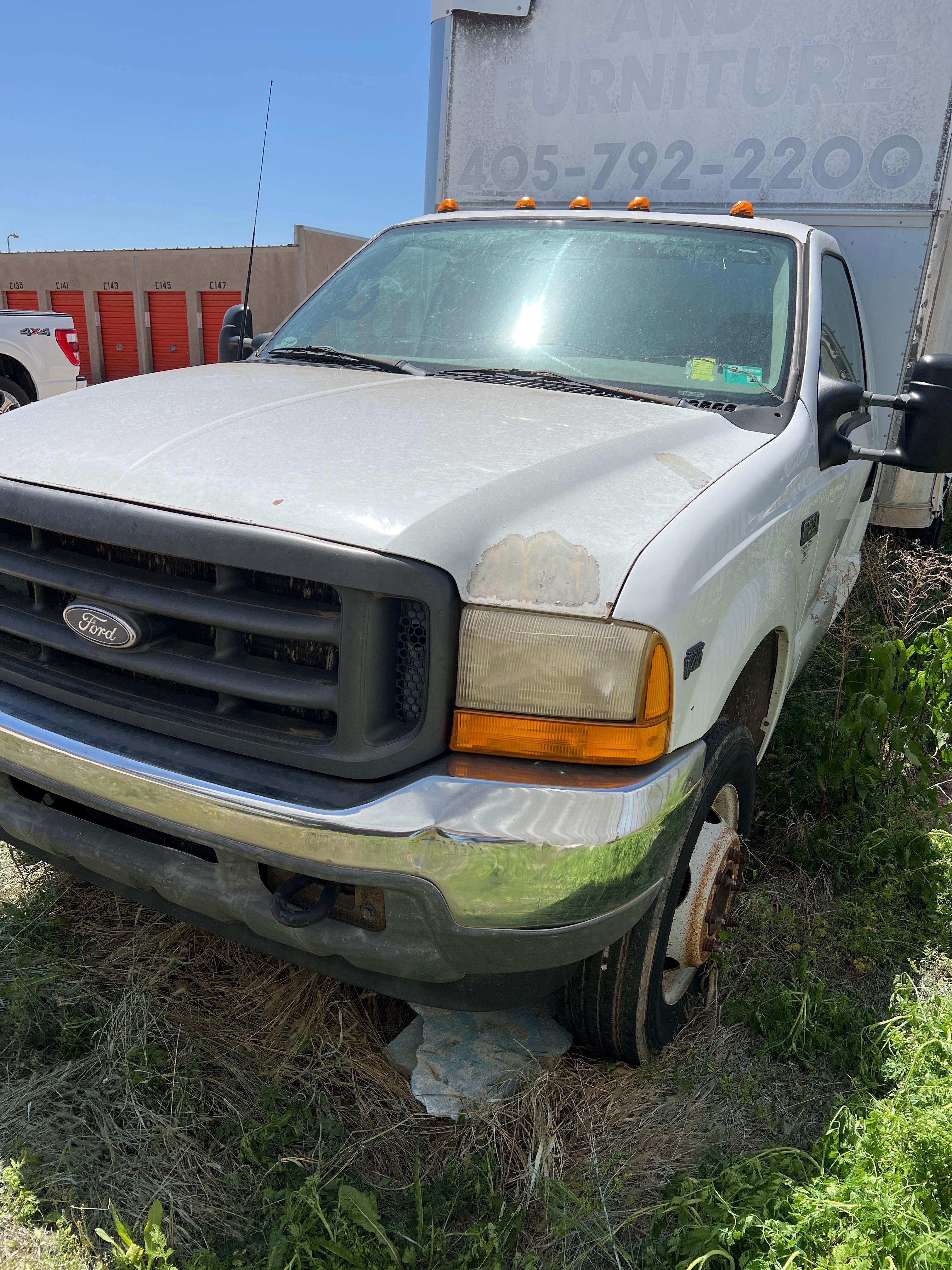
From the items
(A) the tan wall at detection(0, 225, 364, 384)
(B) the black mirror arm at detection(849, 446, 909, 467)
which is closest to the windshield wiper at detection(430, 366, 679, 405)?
(B) the black mirror arm at detection(849, 446, 909, 467)

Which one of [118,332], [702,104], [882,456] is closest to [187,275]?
[118,332]

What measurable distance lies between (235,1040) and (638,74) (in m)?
4.49

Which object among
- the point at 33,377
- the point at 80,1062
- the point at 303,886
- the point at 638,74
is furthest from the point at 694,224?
the point at 33,377

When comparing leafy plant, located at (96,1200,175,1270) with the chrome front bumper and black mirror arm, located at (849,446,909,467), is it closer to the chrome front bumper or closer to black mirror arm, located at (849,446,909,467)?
the chrome front bumper

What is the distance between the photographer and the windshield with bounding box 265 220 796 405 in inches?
117

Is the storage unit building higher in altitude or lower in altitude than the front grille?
lower

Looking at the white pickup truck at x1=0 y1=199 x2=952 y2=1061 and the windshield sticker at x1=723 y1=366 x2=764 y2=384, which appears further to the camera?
the windshield sticker at x1=723 y1=366 x2=764 y2=384

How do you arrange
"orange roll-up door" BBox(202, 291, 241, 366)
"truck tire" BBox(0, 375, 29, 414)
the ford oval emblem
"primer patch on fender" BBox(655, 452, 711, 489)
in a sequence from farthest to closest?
"orange roll-up door" BBox(202, 291, 241, 366)
"truck tire" BBox(0, 375, 29, 414)
"primer patch on fender" BBox(655, 452, 711, 489)
the ford oval emblem

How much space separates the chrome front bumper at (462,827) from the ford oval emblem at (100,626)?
245mm

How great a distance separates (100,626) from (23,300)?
Answer: 103ft

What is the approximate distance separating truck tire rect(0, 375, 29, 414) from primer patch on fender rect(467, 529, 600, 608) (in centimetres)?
970

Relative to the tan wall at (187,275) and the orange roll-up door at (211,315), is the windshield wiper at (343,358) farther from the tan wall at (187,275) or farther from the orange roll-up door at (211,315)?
the orange roll-up door at (211,315)

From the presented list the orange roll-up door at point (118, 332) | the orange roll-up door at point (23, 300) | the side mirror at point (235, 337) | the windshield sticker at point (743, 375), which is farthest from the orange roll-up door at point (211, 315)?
the windshield sticker at point (743, 375)

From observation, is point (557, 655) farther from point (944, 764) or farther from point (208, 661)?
point (944, 764)
